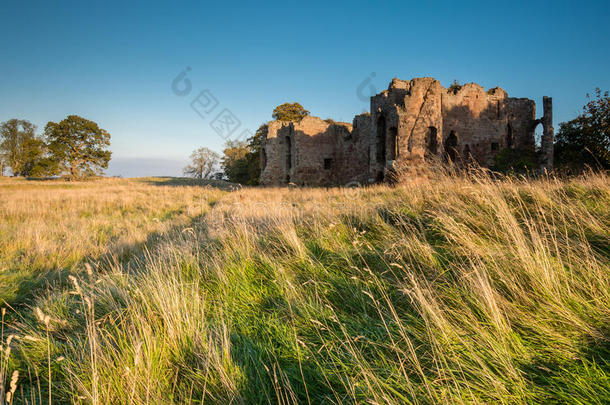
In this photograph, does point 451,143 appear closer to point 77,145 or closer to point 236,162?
point 236,162

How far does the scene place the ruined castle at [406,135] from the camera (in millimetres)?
15539

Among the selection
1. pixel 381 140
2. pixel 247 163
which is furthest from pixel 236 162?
pixel 381 140

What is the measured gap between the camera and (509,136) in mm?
19703

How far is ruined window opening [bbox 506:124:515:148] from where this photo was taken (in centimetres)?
1956

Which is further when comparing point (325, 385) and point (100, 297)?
point (100, 297)

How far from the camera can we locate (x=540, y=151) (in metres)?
18.6

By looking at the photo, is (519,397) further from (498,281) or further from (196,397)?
(196,397)

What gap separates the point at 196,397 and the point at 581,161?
25.7m

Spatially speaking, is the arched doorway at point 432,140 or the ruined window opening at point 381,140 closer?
the arched doorway at point 432,140

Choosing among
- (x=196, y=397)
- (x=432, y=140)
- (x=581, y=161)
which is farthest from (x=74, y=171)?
(x=581, y=161)

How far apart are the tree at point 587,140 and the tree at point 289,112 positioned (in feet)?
82.5

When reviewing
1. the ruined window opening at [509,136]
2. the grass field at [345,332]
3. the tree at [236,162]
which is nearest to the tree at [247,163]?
the tree at [236,162]

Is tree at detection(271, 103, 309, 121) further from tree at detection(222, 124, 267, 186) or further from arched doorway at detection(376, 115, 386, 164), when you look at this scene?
arched doorway at detection(376, 115, 386, 164)

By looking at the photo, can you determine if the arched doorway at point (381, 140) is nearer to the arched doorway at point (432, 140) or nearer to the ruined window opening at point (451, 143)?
the arched doorway at point (432, 140)
